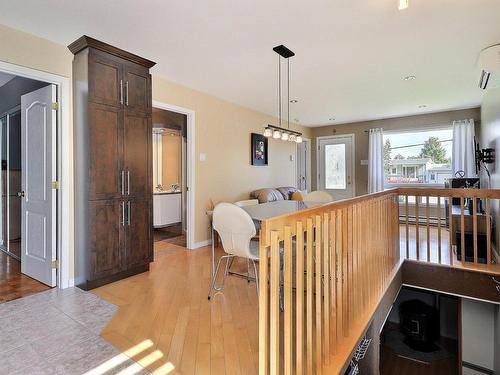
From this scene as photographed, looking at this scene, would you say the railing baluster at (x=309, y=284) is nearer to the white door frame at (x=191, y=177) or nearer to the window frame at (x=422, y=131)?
the white door frame at (x=191, y=177)

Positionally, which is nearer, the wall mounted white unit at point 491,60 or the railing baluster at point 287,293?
the railing baluster at point 287,293

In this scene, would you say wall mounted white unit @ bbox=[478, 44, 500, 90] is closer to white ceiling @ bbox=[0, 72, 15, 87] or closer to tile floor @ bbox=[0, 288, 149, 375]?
tile floor @ bbox=[0, 288, 149, 375]

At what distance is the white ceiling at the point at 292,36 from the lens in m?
2.29

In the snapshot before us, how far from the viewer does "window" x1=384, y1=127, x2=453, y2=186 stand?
20.0 feet

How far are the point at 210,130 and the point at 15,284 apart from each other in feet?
10.4

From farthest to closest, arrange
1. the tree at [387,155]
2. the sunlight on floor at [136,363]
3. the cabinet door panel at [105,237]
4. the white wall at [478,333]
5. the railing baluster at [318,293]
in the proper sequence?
the tree at [387,155] → the white wall at [478,333] → the cabinet door panel at [105,237] → the sunlight on floor at [136,363] → the railing baluster at [318,293]

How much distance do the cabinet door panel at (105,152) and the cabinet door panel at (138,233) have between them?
0.87 ft

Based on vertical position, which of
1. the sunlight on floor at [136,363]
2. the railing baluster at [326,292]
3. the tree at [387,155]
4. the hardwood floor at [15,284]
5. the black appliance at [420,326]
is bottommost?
the black appliance at [420,326]

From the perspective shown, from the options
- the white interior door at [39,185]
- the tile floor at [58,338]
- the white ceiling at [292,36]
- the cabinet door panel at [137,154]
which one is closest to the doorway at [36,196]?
the white interior door at [39,185]

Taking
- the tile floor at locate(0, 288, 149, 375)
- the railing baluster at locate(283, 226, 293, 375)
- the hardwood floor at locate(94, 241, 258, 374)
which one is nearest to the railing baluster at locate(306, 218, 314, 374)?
the railing baluster at locate(283, 226, 293, 375)

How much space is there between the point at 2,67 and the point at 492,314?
601 cm

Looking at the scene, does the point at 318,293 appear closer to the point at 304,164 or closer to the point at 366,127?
the point at 366,127

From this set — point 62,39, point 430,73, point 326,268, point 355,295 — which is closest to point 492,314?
point 355,295

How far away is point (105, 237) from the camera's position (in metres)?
2.84
